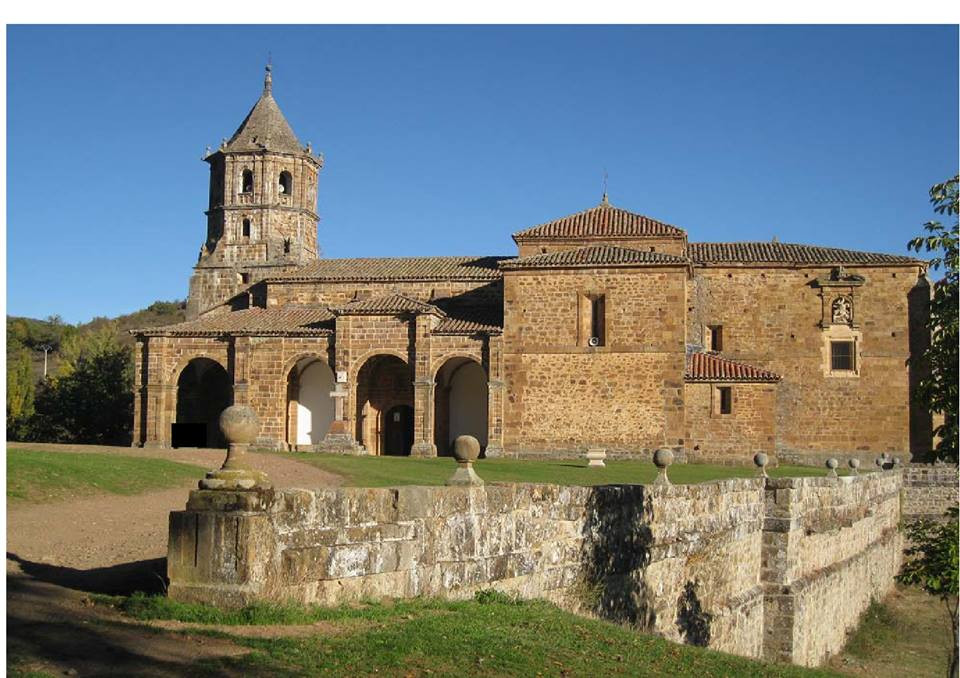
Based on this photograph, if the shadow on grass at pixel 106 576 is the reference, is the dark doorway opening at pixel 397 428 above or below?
above

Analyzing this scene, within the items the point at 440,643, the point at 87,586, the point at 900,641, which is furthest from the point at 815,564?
the point at 87,586

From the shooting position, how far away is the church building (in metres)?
34.6

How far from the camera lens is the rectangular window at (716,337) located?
130ft

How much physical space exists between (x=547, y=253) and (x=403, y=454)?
8.54 m

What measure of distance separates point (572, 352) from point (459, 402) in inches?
195

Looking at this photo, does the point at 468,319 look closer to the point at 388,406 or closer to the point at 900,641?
the point at 388,406

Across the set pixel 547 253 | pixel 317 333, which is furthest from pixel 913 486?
pixel 317 333

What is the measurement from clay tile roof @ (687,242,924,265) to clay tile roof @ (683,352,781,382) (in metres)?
5.38

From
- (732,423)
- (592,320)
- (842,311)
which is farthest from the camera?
(842,311)

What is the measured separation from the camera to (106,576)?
8.62m

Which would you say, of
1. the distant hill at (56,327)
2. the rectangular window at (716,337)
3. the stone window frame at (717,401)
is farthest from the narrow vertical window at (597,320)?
the distant hill at (56,327)

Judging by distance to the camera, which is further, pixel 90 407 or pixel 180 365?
pixel 90 407

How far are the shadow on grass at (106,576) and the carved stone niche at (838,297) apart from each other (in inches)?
1306

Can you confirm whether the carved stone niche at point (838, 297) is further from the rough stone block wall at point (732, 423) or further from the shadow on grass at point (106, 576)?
the shadow on grass at point (106, 576)
